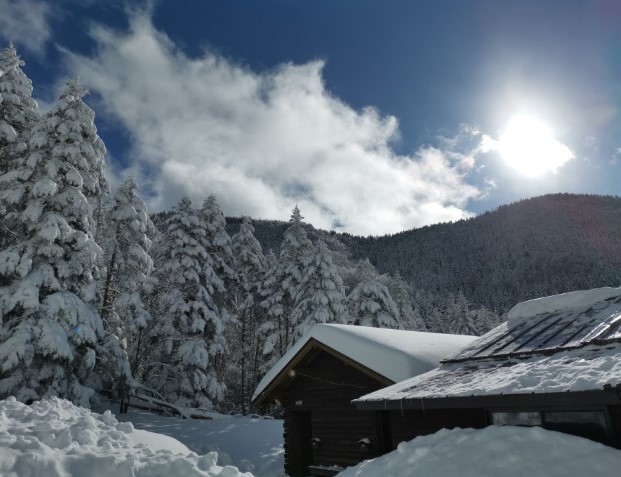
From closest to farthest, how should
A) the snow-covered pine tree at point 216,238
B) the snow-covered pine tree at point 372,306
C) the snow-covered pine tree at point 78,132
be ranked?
the snow-covered pine tree at point 78,132 → the snow-covered pine tree at point 372,306 → the snow-covered pine tree at point 216,238

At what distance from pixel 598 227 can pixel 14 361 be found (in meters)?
205

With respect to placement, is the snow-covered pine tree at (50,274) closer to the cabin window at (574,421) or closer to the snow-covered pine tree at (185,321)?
the snow-covered pine tree at (185,321)

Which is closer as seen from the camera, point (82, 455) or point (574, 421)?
point (82, 455)

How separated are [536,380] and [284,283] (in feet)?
86.4

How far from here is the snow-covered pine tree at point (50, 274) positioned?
50.6 ft

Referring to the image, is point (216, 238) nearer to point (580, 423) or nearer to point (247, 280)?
point (247, 280)

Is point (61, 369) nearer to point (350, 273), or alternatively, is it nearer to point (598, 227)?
point (350, 273)

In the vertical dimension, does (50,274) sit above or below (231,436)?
above

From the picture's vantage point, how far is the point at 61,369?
16266 mm

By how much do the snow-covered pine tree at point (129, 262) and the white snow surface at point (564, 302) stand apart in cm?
1785

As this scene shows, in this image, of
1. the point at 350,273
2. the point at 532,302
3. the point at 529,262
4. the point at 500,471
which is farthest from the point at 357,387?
the point at 529,262

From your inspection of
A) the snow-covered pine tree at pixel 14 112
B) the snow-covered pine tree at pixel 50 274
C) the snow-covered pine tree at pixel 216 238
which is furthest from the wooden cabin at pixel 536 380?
the snow-covered pine tree at pixel 216 238

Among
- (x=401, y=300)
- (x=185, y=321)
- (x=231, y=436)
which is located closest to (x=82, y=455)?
(x=231, y=436)

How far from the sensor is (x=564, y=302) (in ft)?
36.2
